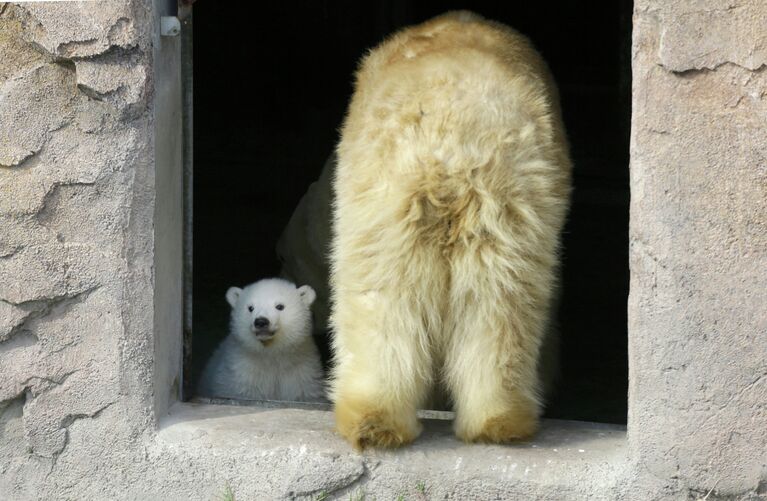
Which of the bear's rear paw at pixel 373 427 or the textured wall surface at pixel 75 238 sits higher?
the textured wall surface at pixel 75 238

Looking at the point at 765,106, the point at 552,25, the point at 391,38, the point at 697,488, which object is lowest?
the point at 697,488

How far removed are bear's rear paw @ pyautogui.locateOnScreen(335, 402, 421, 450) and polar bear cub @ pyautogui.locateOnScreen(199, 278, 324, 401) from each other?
108cm

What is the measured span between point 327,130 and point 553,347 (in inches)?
195

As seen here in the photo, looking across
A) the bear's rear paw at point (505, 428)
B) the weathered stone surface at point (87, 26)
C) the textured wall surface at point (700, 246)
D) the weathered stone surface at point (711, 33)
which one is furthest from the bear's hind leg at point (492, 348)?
the weathered stone surface at point (87, 26)

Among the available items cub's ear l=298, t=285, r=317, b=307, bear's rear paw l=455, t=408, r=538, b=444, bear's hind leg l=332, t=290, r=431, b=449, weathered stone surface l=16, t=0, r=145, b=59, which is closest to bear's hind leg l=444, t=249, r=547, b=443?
bear's rear paw l=455, t=408, r=538, b=444

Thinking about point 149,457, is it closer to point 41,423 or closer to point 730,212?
point 41,423

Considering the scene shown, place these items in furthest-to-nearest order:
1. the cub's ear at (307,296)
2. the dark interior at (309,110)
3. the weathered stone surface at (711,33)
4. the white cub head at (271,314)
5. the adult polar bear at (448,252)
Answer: the dark interior at (309,110), the cub's ear at (307,296), the white cub head at (271,314), the adult polar bear at (448,252), the weathered stone surface at (711,33)

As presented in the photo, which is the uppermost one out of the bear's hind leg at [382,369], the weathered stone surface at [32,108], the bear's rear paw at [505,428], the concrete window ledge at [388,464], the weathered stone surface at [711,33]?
the weathered stone surface at [711,33]

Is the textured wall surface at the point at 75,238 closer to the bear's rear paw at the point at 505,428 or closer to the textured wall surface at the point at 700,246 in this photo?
the bear's rear paw at the point at 505,428

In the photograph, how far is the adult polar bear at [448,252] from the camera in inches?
116

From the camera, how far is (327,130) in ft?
28.4

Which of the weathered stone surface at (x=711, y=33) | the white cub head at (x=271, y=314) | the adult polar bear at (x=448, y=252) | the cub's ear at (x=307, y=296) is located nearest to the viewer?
the weathered stone surface at (x=711, y=33)

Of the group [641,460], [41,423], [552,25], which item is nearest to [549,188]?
[641,460]

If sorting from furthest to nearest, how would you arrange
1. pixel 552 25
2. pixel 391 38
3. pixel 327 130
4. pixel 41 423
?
pixel 552 25 < pixel 327 130 < pixel 391 38 < pixel 41 423
